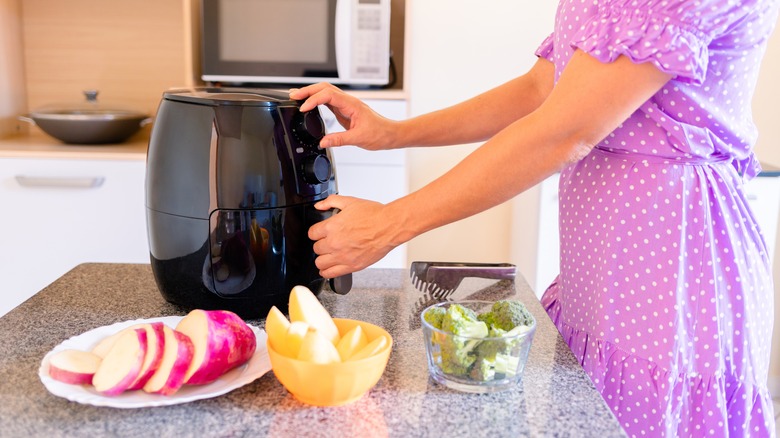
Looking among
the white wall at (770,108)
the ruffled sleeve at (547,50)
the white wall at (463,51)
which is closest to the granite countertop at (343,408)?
the ruffled sleeve at (547,50)

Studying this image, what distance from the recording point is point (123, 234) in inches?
79.4

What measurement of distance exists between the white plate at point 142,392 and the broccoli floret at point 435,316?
0.16 m

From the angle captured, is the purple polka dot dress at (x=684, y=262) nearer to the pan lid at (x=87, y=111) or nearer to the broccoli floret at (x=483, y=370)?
the broccoli floret at (x=483, y=370)

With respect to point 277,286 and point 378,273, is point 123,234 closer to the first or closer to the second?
point 378,273

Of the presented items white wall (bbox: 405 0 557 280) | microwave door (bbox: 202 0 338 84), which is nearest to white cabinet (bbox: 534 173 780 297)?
white wall (bbox: 405 0 557 280)

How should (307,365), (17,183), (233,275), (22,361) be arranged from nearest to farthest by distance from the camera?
1. (307,365)
2. (22,361)
3. (233,275)
4. (17,183)

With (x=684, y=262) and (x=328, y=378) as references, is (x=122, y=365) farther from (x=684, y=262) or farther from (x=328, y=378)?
(x=684, y=262)

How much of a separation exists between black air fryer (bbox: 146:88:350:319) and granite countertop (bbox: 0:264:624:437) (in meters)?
0.13

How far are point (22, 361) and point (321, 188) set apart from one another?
377 millimetres

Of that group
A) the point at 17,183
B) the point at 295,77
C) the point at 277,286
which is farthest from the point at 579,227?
the point at 17,183

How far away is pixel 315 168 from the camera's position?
868mm

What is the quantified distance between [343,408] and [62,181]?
1.59 metres

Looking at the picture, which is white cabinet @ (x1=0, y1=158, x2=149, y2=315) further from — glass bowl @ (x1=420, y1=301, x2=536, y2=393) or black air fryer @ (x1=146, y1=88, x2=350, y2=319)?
glass bowl @ (x1=420, y1=301, x2=536, y2=393)

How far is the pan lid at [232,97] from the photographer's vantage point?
32.5 inches
